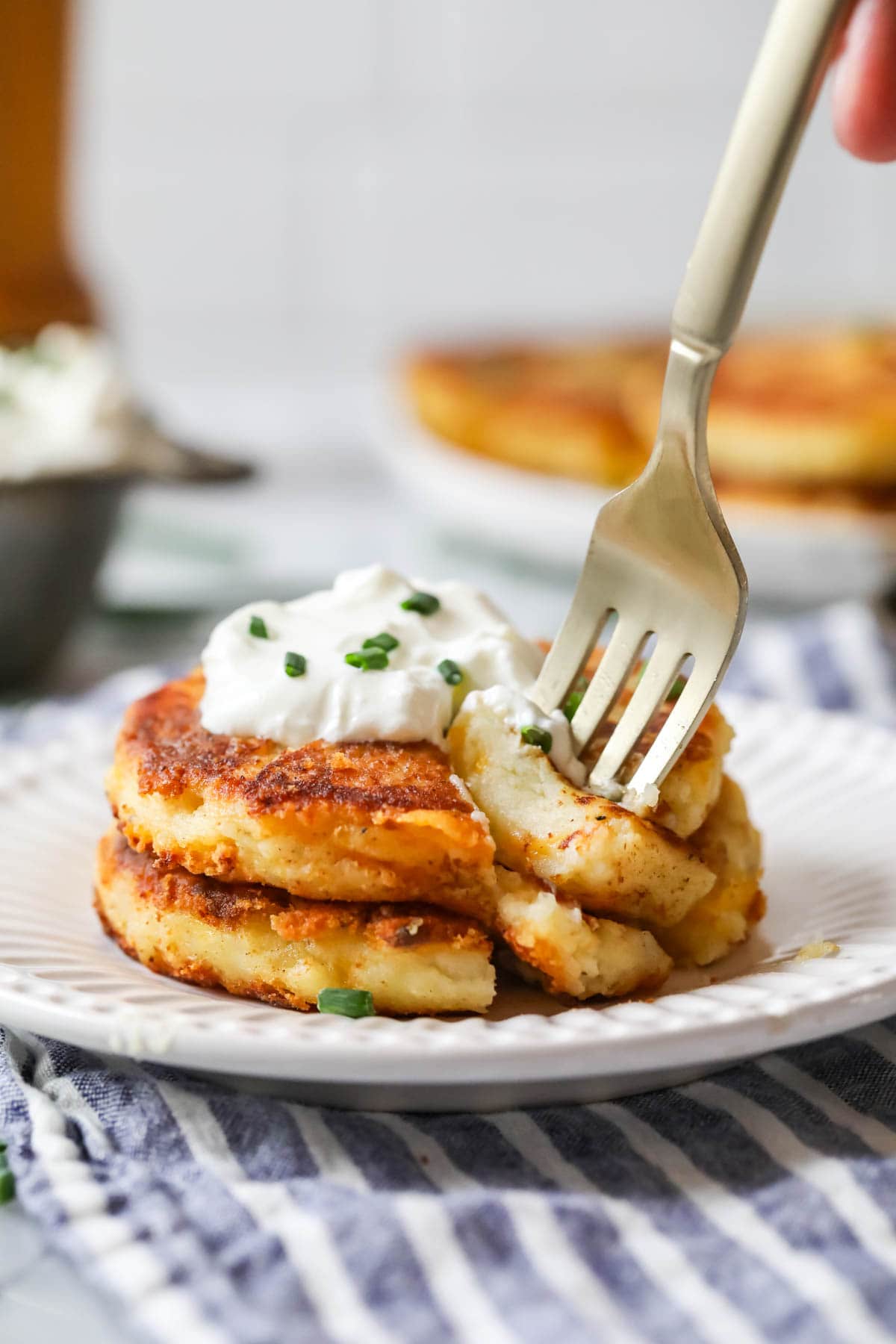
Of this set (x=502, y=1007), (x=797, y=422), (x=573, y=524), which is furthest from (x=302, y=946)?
(x=797, y=422)

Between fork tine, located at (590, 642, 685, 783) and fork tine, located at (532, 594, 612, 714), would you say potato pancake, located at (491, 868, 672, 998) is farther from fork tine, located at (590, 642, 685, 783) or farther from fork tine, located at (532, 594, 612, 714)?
fork tine, located at (532, 594, 612, 714)

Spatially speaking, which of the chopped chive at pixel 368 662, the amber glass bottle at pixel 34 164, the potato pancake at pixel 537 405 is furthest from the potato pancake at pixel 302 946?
the amber glass bottle at pixel 34 164

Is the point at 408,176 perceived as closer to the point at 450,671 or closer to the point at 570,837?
the point at 450,671

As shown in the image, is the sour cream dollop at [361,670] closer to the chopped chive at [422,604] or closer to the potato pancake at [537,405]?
the chopped chive at [422,604]

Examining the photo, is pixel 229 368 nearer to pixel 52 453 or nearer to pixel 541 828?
pixel 52 453

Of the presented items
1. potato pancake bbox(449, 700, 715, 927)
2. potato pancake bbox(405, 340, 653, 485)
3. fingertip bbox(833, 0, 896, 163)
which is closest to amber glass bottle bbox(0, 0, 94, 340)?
potato pancake bbox(405, 340, 653, 485)
